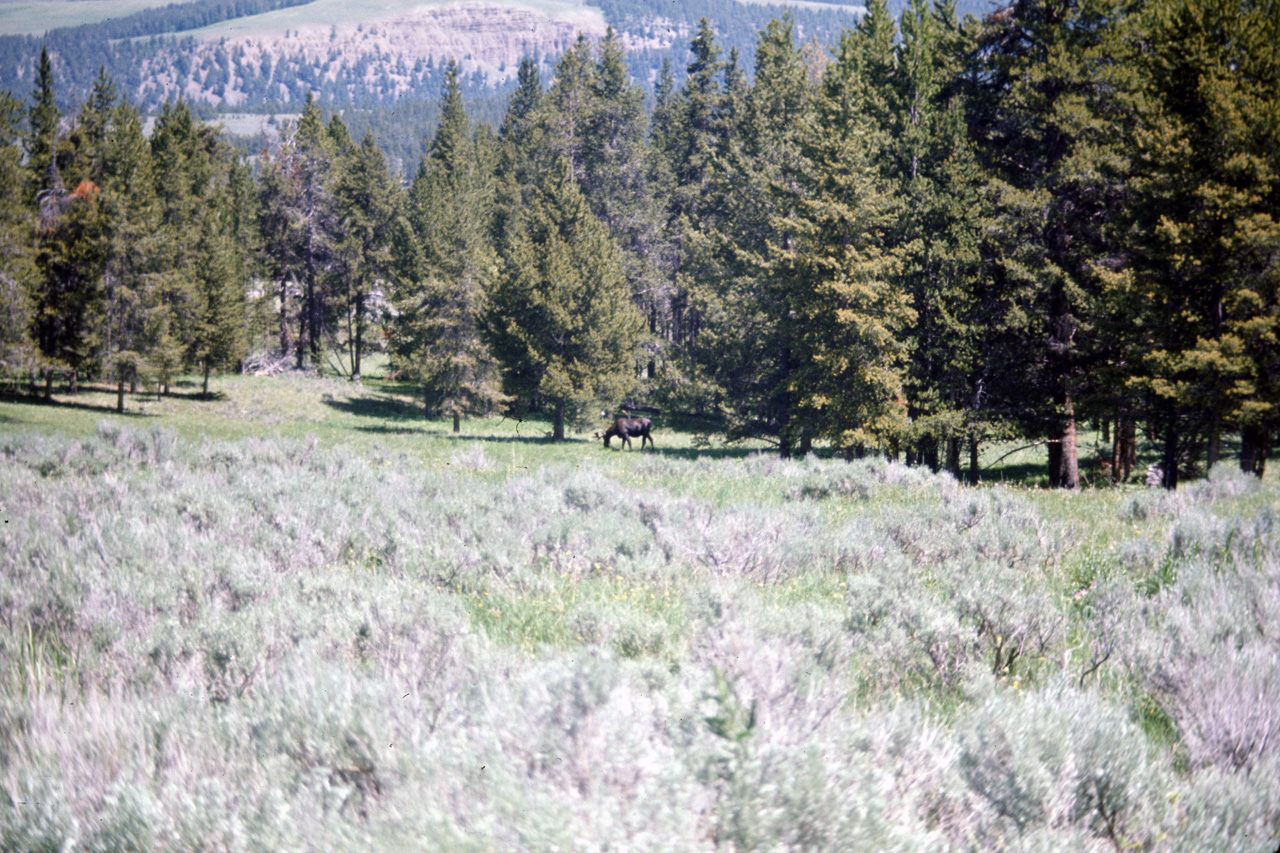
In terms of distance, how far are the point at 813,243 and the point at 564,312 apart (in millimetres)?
13721

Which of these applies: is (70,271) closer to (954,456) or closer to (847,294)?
(847,294)

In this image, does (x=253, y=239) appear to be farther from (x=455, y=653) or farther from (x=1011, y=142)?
(x=455, y=653)

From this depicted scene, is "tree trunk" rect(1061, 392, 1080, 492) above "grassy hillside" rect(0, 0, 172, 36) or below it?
below

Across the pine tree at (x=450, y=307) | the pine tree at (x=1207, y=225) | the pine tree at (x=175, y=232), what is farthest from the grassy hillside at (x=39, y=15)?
the pine tree at (x=1207, y=225)

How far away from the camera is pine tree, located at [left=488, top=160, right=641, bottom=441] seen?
3231 centimetres

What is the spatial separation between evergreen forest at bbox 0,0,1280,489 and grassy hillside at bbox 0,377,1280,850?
10196 mm

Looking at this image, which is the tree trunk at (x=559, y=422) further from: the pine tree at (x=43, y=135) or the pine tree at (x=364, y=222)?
the pine tree at (x=43, y=135)

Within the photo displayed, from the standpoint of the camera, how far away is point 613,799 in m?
2.38

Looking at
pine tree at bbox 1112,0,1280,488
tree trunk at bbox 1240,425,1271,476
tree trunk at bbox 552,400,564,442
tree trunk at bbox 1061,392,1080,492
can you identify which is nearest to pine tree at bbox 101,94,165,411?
tree trunk at bbox 552,400,564,442

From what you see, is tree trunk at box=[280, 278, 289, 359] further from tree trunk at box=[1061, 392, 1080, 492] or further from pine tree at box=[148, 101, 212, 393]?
tree trunk at box=[1061, 392, 1080, 492]

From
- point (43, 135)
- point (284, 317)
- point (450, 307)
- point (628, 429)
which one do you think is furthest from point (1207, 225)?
point (284, 317)

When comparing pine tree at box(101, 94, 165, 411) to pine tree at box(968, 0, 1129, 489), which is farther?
pine tree at box(101, 94, 165, 411)

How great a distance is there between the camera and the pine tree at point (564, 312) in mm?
32312

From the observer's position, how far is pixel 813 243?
856 inches
